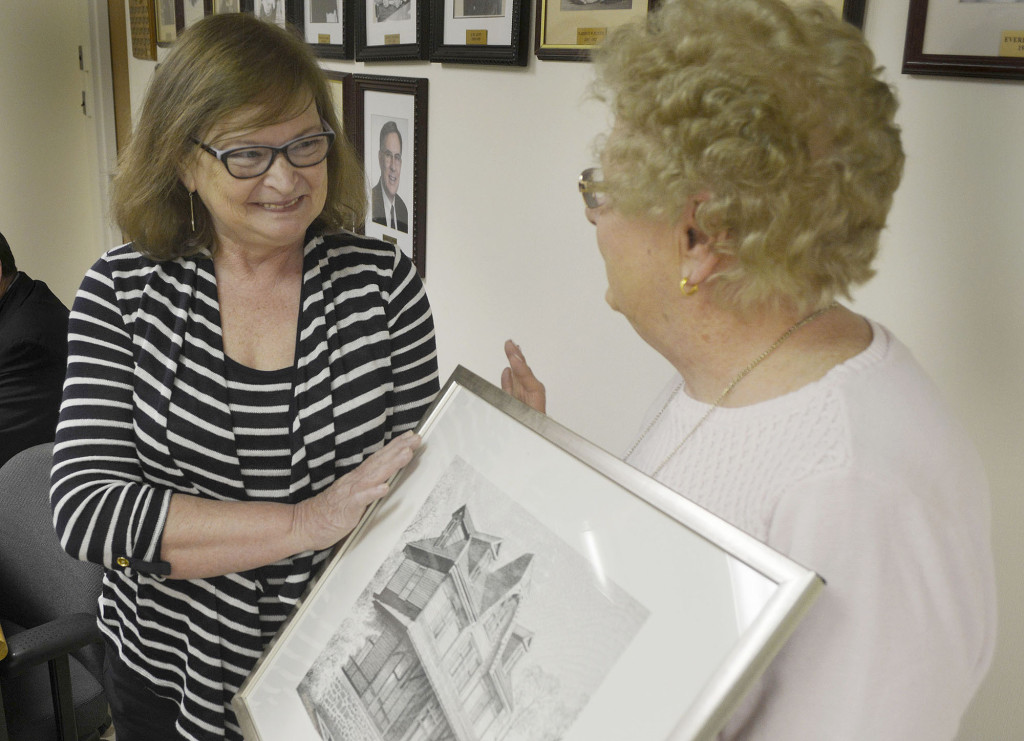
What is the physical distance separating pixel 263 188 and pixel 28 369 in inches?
74.6

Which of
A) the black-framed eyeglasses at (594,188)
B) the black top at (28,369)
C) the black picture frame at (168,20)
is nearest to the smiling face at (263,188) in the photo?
the black-framed eyeglasses at (594,188)

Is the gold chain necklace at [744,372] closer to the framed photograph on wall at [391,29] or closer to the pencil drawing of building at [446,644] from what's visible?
the pencil drawing of building at [446,644]

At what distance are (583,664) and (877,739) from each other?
0.81 ft

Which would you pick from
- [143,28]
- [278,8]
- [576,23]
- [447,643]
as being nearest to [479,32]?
[576,23]

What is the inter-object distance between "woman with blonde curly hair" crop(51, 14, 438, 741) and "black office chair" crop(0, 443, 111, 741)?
45cm

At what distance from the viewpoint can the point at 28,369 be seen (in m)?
2.69

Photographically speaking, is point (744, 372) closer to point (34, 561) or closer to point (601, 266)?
point (601, 266)

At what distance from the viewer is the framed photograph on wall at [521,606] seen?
0.65 meters

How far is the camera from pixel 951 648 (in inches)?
28.1

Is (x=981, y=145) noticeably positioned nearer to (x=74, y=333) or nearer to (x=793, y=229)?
(x=793, y=229)

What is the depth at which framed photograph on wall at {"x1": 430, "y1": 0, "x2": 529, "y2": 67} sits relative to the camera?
1.85 m

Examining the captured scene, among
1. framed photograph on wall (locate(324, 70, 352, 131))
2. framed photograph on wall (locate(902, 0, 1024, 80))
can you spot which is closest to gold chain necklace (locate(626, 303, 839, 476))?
framed photograph on wall (locate(902, 0, 1024, 80))

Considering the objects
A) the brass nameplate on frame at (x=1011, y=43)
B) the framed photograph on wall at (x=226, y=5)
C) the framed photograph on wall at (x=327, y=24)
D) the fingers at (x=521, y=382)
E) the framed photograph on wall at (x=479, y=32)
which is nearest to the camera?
the brass nameplate on frame at (x=1011, y=43)

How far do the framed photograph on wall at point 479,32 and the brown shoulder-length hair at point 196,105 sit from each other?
2.09ft
